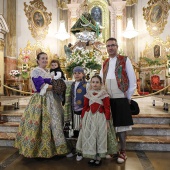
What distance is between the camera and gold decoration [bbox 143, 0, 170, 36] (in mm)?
11044

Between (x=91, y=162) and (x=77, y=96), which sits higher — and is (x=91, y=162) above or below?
below

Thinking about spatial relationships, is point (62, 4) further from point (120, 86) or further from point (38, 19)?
point (120, 86)

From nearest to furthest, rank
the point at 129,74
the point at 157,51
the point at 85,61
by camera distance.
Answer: the point at 129,74, the point at 85,61, the point at 157,51

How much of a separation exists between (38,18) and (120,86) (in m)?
10.2

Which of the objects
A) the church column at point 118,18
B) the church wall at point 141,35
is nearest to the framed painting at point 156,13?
the church wall at point 141,35

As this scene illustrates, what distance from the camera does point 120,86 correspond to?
113 inches

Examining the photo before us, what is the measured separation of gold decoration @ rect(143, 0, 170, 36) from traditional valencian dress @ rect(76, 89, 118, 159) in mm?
9773

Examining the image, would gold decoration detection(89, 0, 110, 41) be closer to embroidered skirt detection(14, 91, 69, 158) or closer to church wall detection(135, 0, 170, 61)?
church wall detection(135, 0, 170, 61)

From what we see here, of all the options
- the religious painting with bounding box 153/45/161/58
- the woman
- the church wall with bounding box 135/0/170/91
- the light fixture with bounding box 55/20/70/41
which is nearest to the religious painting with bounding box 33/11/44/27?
the light fixture with bounding box 55/20/70/41

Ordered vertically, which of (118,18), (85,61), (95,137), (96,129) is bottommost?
(95,137)

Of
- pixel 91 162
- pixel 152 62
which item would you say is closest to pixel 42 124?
pixel 91 162

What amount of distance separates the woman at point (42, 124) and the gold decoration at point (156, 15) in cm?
977

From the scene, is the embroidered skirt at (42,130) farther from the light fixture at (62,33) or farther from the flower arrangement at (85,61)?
the light fixture at (62,33)

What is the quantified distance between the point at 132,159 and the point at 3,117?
9.43ft
